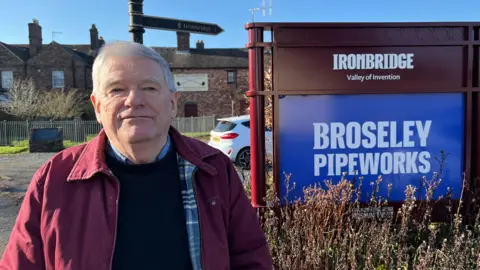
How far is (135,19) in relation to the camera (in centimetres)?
338

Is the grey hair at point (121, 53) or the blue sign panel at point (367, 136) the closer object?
the grey hair at point (121, 53)

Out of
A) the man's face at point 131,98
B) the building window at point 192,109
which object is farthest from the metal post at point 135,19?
the building window at point 192,109

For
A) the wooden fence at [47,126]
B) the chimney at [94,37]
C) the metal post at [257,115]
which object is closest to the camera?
the metal post at [257,115]

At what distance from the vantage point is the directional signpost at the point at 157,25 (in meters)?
3.38

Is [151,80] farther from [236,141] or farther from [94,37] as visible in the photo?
[94,37]

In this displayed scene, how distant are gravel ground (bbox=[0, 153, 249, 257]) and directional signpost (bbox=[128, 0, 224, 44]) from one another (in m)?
2.13

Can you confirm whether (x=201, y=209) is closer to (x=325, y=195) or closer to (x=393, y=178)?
(x=325, y=195)

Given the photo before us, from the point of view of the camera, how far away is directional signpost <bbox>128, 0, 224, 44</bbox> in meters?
3.38

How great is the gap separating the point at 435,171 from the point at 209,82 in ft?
106

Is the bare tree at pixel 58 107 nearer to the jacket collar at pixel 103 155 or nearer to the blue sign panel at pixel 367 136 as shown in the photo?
the blue sign panel at pixel 367 136

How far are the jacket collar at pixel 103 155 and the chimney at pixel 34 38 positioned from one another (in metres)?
38.5

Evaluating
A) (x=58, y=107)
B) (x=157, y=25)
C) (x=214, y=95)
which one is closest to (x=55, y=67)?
(x=58, y=107)

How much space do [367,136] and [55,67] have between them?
3592 centimetres

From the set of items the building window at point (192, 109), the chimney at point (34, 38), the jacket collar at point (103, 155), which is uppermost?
the chimney at point (34, 38)
